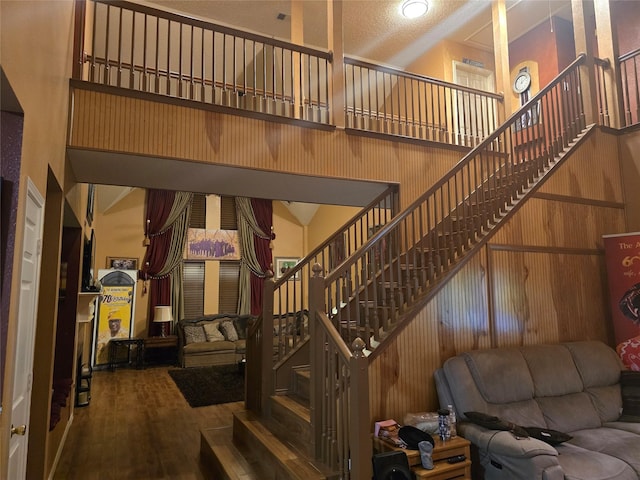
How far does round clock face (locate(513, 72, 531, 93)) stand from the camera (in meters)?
7.36

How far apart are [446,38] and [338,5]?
3310 millimetres

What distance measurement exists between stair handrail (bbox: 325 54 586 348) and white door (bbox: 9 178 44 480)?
186cm

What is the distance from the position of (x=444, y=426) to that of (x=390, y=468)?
591 mm

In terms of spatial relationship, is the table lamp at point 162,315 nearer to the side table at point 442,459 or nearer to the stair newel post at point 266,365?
the stair newel post at point 266,365

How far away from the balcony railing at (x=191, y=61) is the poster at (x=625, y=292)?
3497mm

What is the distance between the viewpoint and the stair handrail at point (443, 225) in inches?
128

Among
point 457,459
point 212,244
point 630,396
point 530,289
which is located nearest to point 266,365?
point 457,459

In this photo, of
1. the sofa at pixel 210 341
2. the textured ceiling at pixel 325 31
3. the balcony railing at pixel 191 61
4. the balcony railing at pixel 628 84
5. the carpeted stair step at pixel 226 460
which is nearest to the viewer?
the carpeted stair step at pixel 226 460

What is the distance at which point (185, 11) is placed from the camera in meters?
6.38

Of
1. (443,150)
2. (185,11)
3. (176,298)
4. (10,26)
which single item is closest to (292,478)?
(10,26)

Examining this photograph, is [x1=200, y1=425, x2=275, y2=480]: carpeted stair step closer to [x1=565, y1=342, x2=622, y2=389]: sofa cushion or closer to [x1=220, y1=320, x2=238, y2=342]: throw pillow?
[x1=565, y1=342, x2=622, y2=389]: sofa cushion

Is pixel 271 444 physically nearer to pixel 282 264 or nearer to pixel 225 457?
pixel 225 457

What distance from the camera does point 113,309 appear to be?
8500 mm

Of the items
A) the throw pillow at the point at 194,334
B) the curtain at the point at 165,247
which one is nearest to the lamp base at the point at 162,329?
the curtain at the point at 165,247
